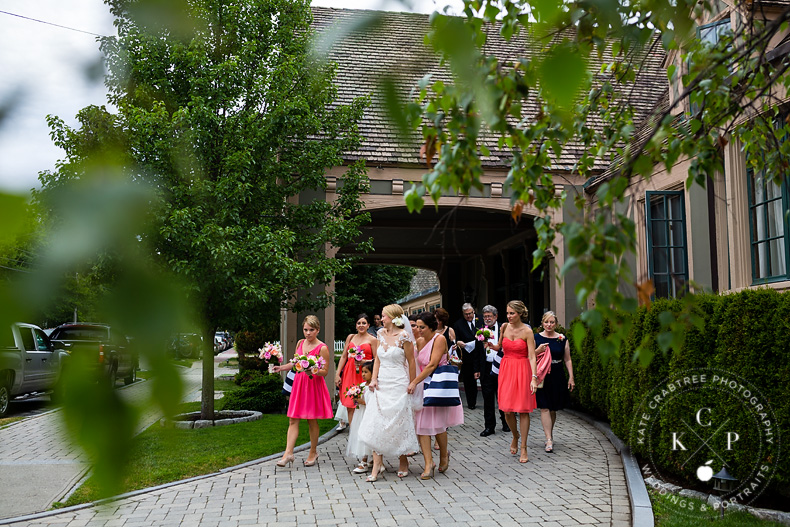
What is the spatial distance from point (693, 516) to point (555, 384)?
3229mm

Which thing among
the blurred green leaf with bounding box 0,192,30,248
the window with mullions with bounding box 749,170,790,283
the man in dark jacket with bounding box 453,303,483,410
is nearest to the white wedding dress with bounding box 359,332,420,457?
the man in dark jacket with bounding box 453,303,483,410

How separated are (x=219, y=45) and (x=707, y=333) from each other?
19.2ft

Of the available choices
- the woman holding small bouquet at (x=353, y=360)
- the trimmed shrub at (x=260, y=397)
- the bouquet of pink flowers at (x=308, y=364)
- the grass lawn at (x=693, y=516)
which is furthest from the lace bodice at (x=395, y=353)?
the trimmed shrub at (x=260, y=397)

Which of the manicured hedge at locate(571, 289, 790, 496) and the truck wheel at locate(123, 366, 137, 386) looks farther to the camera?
the manicured hedge at locate(571, 289, 790, 496)

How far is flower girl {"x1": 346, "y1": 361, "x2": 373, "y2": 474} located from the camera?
7375mm

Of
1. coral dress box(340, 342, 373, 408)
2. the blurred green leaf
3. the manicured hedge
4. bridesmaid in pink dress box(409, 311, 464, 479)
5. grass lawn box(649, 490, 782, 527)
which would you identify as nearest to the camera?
the blurred green leaf

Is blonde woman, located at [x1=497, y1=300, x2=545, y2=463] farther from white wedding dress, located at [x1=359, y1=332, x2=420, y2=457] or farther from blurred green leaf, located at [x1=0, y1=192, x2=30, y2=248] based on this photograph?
blurred green leaf, located at [x1=0, y1=192, x2=30, y2=248]

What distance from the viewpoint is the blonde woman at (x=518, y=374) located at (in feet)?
25.9

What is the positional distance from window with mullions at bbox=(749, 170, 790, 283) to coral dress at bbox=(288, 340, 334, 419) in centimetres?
534

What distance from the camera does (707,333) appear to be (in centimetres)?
587

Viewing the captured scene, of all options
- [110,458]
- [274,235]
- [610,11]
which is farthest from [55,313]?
[274,235]

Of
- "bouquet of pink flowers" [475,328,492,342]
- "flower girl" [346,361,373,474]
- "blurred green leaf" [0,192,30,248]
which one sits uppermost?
"blurred green leaf" [0,192,30,248]

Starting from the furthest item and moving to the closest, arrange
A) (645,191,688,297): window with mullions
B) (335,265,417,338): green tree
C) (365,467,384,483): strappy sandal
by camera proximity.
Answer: (335,265,417,338): green tree
(645,191,688,297): window with mullions
(365,467,384,483): strappy sandal

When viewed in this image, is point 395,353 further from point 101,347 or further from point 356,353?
point 101,347
